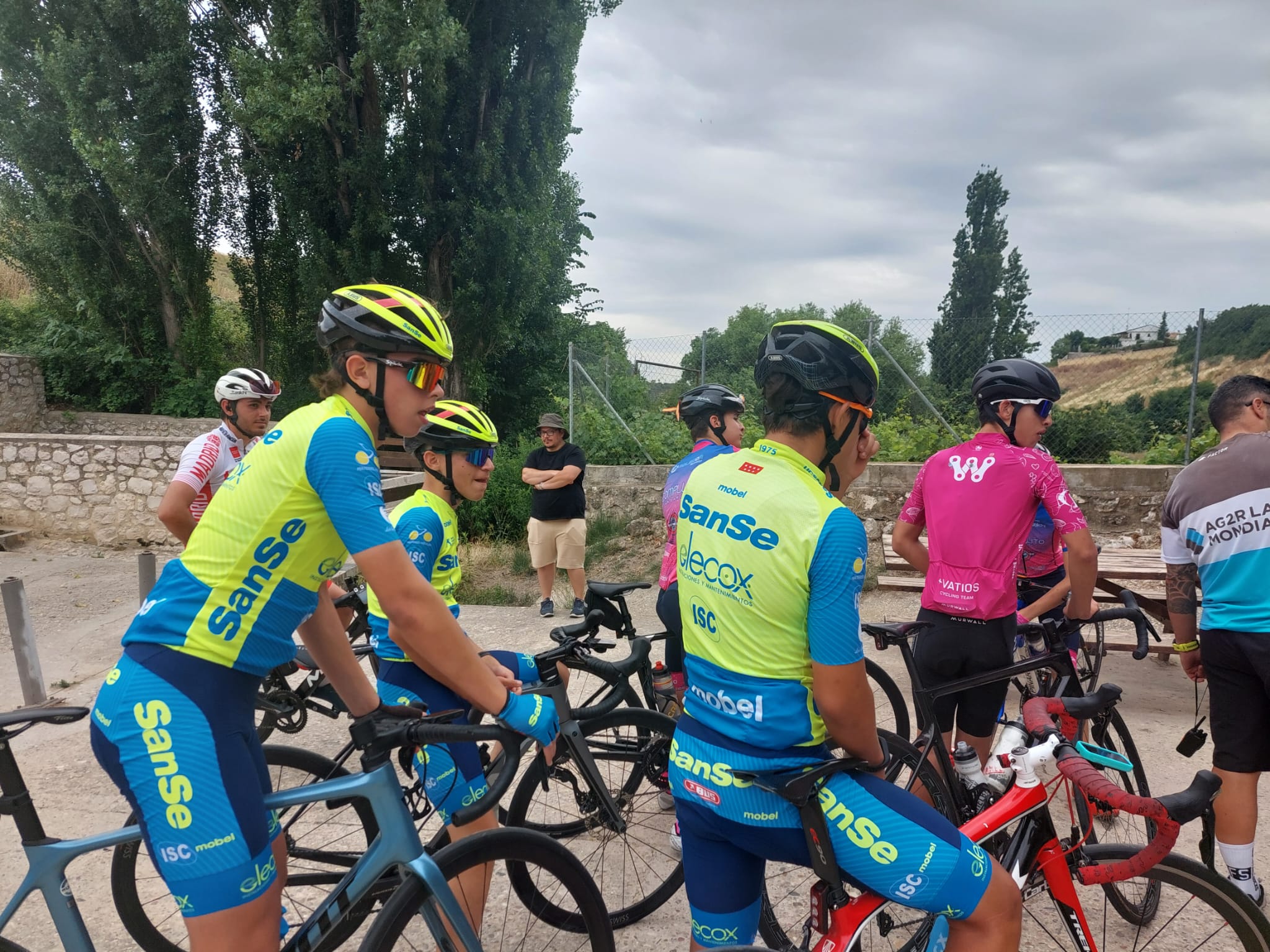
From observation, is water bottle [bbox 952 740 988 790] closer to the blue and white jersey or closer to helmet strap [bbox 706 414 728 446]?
the blue and white jersey

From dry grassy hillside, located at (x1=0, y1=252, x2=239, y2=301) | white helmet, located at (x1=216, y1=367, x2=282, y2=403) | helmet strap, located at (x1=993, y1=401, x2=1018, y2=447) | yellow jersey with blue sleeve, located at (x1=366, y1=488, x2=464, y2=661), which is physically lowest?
yellow jersey with blue sleeve, located at (x1=366, y1=488, x2=464, y2=661)

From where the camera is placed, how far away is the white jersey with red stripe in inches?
181

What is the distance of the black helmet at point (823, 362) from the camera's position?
1.68m

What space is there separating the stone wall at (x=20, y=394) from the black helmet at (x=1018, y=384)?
18786 mm

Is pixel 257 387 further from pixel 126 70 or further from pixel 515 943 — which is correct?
pixel 126 70

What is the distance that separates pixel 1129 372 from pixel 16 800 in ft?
37.9

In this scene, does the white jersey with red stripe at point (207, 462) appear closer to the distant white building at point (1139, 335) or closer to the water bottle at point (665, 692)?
the water bottle at point (665, 692)

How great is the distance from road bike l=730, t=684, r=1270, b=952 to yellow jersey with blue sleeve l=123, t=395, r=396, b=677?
1.06 m

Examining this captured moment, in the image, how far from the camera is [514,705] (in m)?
1.87

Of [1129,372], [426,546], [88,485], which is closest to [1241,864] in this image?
[426,546]

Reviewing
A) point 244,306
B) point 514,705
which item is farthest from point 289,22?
point 514,705

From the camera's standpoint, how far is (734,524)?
5.30 ft

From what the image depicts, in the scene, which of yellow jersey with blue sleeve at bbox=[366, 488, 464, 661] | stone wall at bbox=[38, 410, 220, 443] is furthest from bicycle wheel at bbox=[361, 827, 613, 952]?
stone wall at bbox=[38, 410, 220, 443]

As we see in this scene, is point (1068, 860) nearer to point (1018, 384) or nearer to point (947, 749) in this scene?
point (947, 749)
